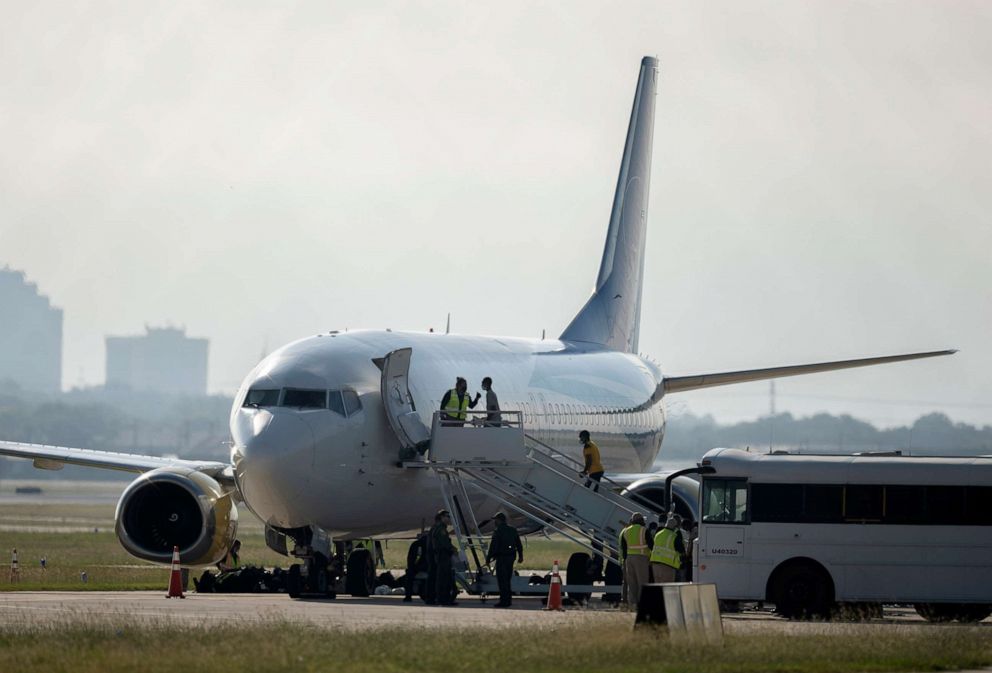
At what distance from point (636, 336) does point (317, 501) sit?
23022mm

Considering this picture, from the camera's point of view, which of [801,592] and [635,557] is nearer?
[801,592]

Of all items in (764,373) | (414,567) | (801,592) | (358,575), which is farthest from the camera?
(764,373)

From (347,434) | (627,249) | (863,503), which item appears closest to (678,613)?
(863,503)

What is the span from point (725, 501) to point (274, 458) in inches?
271

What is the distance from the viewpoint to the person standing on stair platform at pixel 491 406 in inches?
1312

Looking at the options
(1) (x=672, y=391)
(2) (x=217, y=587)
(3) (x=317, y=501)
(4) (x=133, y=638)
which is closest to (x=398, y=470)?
(3) (x=317, y=501)

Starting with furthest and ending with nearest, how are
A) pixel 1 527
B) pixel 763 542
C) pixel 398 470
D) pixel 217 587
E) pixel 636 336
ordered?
pixel 1 527, pixel 636 336, pixel 217 587, pixel 398 470, pixel 763 542

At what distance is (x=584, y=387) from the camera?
1678 inches

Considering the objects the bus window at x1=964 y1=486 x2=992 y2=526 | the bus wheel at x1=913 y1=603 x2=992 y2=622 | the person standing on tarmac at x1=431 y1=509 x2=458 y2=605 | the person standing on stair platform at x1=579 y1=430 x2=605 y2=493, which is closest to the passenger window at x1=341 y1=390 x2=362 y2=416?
the person standing on tarmac at x1=431 y1=509 x2=458 y2=605

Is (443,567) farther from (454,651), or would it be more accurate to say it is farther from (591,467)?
(454,651)

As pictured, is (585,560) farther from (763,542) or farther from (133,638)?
(133,638)

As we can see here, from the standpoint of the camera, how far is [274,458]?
29719mm

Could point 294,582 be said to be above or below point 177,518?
below

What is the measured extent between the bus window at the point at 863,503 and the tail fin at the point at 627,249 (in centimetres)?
1903
